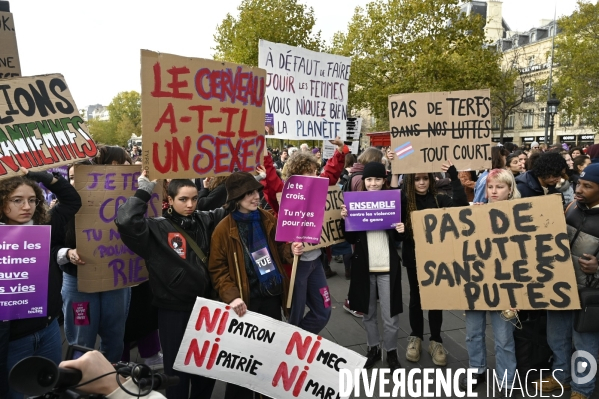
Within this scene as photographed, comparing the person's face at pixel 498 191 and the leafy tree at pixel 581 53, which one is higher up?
the leafy tree at pixel 581 53

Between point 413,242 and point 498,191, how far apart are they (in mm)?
1018

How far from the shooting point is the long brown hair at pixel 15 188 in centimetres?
299

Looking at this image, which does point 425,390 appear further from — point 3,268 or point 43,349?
point 3,268

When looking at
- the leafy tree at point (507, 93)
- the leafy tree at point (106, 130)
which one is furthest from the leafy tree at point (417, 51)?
the leafy tree at point (106, 130)

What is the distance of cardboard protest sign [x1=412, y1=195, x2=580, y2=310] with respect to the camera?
3.61 m

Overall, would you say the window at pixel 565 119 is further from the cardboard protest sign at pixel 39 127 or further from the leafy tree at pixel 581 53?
the cardboard protest sign at pixel 39 127

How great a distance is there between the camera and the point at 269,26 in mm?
26359

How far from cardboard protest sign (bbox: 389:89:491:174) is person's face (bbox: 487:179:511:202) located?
1.94 ft

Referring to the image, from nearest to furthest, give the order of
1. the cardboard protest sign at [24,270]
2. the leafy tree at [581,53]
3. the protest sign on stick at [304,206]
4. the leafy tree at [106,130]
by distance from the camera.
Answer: the cardboard protest sign at [24,270], the protest sign on stick at [304,206], the leafy tree at [581,53], the leafy tree at [106,130]

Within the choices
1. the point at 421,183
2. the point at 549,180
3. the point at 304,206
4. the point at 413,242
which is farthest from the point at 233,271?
the point at 549,180

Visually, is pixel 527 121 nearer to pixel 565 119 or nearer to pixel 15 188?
pixel 565 119

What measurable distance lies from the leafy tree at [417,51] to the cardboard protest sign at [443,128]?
20.3 metres

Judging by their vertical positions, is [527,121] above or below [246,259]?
above

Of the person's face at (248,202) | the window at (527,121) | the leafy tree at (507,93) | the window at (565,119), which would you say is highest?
the leafy tree at (507,93)
